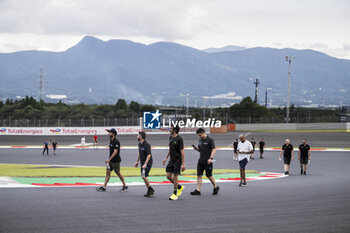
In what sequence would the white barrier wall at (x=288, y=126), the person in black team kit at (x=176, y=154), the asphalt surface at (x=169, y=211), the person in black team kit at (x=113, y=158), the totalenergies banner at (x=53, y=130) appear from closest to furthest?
1. the asphalt surface at (x=169, y=211)
2. the person in black team kit at (x=176, y=154)
3. the person in black team kit at (x=113, y=158)
4. the totalenergies banner at (x=53, y=130)
5. the white barrier wall at (x=288, y=126)

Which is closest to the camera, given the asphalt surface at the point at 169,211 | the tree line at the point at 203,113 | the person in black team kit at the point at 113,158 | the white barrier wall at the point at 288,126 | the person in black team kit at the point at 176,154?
the asphalt surface at the point at 169,211

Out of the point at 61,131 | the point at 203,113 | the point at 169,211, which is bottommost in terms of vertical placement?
the point at 169,211

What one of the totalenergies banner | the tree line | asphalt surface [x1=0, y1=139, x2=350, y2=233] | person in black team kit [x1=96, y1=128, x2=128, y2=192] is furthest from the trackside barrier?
asphalt surface [x1=0, y1=139, x2=350, y2=233]

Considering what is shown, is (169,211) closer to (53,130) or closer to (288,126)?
(53,130)

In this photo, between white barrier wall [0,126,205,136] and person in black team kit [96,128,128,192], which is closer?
person in black team kit [96,128,128,192]

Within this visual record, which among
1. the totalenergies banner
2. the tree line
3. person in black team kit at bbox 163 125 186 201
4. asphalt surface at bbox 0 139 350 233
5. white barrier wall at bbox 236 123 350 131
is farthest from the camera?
the tree line

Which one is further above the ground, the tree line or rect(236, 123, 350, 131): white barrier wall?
the tree line

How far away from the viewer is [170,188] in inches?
513

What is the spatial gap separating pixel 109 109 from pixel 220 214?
9240 centimetres

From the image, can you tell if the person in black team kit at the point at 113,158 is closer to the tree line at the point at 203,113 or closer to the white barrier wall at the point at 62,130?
the white barrier wall at the point at 62,130

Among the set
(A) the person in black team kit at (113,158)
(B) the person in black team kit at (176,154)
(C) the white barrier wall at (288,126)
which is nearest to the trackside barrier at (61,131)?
(C) the white barrier wall at (288,126)

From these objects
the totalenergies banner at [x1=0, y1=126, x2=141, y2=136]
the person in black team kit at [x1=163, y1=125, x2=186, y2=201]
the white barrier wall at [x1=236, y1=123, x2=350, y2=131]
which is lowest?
the totalenergies banner at [x1=0, y1=126, x2=141, y2=136]

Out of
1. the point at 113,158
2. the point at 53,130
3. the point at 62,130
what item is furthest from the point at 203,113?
the point at 113,158

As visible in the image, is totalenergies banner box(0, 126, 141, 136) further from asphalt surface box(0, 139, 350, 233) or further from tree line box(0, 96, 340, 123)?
asphalt surface box(0, 139, 350, 233)
